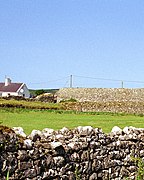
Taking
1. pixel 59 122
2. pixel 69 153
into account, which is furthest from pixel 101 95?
pixel 69 153

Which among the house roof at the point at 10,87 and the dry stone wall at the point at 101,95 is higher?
the house roof at the point at 10,87

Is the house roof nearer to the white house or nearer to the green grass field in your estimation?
the white house

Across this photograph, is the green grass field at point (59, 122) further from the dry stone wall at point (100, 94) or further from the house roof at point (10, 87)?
the house roof at point (10, 87)

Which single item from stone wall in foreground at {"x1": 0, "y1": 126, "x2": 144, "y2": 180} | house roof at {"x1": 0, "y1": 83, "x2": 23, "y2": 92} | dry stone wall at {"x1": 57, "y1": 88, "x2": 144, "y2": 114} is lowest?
stone wall in foreground at {"x1": 0, "y1": 126, "x2": 144, "y2": 180}

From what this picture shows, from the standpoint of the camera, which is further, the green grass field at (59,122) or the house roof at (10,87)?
the house roof at (10,87)

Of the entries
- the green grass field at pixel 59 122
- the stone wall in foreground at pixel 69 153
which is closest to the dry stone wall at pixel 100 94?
the green grass field at pixel 59 122

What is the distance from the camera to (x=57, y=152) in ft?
32.1

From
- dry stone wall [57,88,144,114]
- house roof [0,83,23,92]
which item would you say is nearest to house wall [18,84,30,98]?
house roof [0,83,23,92]

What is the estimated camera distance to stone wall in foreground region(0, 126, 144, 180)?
28.9ft

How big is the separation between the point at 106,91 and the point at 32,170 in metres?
66.7

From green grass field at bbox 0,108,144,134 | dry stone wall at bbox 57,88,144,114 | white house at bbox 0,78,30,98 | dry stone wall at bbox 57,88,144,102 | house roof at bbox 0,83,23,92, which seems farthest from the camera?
house roof at bbox 0,83,23,92

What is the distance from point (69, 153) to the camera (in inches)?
399

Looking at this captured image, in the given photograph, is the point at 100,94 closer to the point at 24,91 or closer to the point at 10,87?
the point at 24,91

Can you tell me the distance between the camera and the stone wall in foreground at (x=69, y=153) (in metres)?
8.80
